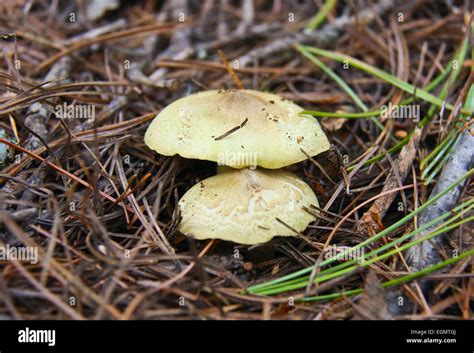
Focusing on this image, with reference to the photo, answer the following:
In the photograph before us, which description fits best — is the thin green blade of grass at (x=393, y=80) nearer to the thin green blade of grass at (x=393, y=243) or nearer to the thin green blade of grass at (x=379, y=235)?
the thin green blade of grass at (x=379, y=235)

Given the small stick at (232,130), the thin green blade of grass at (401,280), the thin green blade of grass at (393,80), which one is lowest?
the thin green blade of grass at (401,280)

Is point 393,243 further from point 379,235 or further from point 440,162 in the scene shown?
point 440,162

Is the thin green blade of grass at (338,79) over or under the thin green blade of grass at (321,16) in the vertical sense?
under

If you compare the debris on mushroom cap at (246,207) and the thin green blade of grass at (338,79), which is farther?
the thin green blade of grass at (338,79)

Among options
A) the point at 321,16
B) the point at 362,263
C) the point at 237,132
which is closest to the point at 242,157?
the point at 237,132

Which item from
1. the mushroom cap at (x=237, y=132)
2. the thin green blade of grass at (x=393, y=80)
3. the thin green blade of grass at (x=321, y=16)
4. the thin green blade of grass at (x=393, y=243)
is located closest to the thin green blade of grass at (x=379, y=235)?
the thin green blade of grass at (x=393, y=243)

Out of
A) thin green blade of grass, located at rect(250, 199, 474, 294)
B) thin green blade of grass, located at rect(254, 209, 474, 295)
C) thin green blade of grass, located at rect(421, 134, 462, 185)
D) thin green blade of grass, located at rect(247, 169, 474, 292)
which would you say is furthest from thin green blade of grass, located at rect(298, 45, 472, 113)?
thin green blade of grass, located at rect(254, 209, 474, 295)
